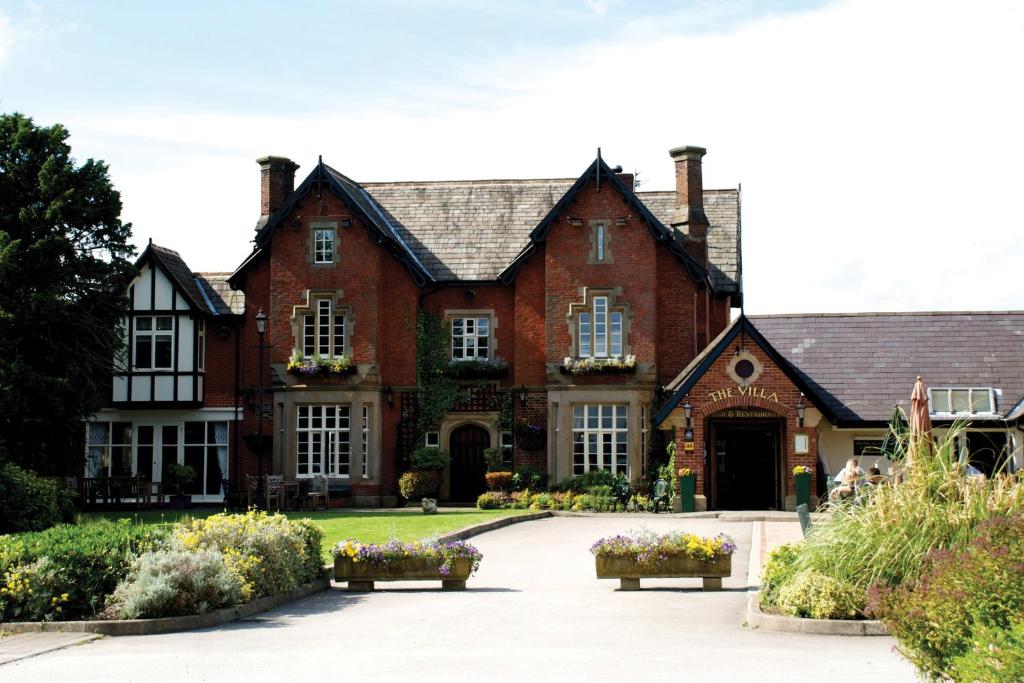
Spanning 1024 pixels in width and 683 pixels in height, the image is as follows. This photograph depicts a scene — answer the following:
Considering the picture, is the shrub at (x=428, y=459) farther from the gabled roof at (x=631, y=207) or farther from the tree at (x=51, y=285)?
the tree at (x=51, y=285)

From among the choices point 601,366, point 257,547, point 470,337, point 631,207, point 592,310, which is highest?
point 631,207

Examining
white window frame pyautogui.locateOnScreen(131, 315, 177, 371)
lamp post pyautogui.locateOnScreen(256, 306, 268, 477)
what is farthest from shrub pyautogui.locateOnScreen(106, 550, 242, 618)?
white window frame pyautogui.locateOnScreen(131, 315, 177, 371)

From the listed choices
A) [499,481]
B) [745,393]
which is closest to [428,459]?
[499,481]

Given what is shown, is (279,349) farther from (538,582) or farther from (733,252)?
(538,582)

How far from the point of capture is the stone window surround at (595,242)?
36031mm

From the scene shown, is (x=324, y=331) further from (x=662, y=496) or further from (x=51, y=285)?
(x=662, y=496)

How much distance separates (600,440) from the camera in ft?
116

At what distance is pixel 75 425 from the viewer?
3356 centimetres

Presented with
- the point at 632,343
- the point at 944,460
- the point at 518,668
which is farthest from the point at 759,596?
the point at 632,343

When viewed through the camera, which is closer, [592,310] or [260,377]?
[260,377]

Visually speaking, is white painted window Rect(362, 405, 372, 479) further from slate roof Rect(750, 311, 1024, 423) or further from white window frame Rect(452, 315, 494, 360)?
slate roof Rect(750, 311, 1024, 423)

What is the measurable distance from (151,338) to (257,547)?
22.4 metres

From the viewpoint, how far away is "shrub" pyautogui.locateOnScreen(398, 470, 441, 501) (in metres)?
35.3

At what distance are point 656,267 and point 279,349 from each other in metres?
10.4
